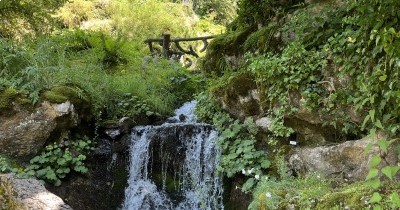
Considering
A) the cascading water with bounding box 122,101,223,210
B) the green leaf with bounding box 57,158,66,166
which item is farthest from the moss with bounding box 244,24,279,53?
the green leaf with bounding box 57,158,66,166

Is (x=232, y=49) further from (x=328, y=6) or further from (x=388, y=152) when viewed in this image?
(x=388, y=152)

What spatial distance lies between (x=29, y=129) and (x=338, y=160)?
4434 mm

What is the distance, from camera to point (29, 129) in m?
5.36

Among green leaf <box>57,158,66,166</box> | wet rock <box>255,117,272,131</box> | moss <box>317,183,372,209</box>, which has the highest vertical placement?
wet rock <box>255,117,272,131</box>

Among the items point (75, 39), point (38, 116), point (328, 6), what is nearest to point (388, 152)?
point (328, 6)

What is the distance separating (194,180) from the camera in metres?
5.49

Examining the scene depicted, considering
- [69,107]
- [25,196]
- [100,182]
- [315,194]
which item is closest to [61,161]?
[100,182]

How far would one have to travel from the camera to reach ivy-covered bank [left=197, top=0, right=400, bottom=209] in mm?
3488

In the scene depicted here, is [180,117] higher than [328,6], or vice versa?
[328,6]

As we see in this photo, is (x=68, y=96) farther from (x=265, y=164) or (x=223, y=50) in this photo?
(x=265, y=164)

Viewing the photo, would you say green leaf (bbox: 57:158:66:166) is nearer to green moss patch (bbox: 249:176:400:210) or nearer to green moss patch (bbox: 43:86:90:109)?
green moss patch (bbox: 43:86:90:109)

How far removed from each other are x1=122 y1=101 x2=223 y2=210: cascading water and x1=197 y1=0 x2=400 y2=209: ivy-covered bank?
1.25ft

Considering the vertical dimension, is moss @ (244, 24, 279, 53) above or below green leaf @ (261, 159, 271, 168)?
above

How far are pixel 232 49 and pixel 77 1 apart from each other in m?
9.96
